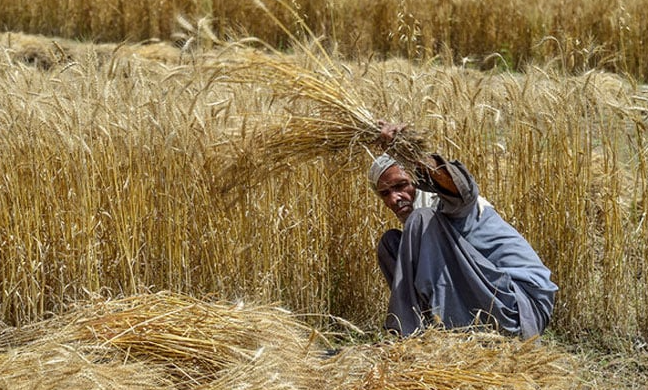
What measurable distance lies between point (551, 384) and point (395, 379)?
1.56 feet

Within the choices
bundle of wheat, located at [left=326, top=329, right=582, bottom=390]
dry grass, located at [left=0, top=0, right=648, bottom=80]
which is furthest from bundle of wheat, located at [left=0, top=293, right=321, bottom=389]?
dry grass, located at [left=0, top=0, right=648, bottom=80]

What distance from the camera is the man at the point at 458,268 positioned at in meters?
3.63

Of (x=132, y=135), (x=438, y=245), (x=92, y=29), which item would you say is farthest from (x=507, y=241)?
(x=92, y=29)

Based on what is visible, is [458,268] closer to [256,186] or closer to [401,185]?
[401,185]

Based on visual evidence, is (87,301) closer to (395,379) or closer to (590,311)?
(395,379)

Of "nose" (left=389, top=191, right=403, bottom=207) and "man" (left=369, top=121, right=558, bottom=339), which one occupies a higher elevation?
"nose" (left=389, top=191, right=403, bottom=207)

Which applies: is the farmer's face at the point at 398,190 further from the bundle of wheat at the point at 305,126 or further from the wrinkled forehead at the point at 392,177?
the bundle of wheat at the point at 305,126

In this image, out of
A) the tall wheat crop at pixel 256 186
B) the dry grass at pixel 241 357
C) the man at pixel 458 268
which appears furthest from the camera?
the tall wheat crop at pixel 256 186

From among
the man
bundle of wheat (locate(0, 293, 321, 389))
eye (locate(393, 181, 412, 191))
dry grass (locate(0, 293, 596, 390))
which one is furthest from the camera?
eye (locate(393, 181, 412, 191))

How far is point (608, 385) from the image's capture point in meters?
3.88

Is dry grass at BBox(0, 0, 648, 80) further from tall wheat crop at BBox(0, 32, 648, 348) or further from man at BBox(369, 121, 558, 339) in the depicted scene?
man at BBox(369, 121, 558, 339)

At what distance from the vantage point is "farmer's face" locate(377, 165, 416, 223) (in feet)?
12.2

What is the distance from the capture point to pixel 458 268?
3674 millimetres

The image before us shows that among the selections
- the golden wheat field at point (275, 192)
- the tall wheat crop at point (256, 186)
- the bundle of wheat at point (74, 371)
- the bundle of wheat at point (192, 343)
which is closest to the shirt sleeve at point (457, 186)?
the golden wheat field at point (275, 192)
